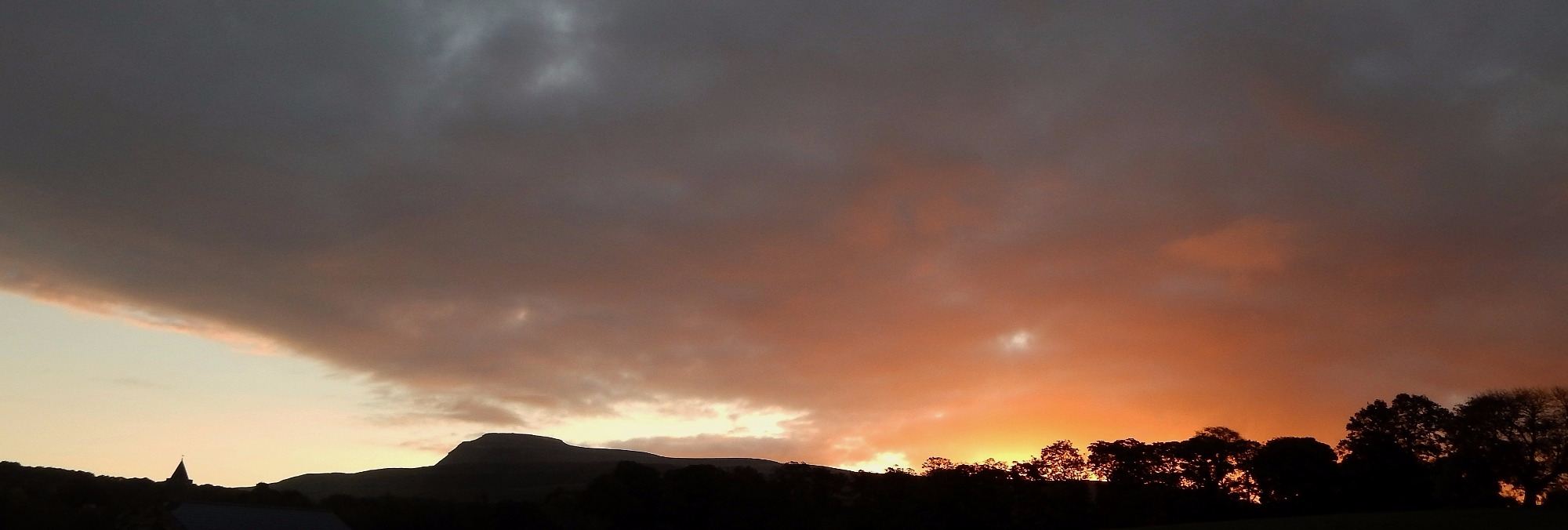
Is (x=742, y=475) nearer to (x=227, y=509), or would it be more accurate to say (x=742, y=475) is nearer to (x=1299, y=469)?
(x=227, y=509)

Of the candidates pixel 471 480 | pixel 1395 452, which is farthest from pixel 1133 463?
pixel 471 480

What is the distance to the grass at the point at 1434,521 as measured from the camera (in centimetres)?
6731

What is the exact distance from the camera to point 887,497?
102438mm

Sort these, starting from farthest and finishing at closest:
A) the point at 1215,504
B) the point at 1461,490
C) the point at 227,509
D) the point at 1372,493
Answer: the point at 1215,504 → the point at 1372,493 → the point at 1461,490 → the point at 227,509

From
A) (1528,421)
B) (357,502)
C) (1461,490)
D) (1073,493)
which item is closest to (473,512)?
(357,502)

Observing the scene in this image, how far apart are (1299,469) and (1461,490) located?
16.0m

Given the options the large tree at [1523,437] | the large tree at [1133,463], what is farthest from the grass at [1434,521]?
the large tree at [1133,463]

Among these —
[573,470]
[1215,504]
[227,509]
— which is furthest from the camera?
[573,470]

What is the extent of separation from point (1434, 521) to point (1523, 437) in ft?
85.2

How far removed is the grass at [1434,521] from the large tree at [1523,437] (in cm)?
1362

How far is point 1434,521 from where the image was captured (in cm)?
7138

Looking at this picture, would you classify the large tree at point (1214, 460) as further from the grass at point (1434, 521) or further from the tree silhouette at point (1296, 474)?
the grass at point (1434, 521)

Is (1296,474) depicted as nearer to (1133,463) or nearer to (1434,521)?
(1133,463)

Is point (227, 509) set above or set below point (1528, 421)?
below
